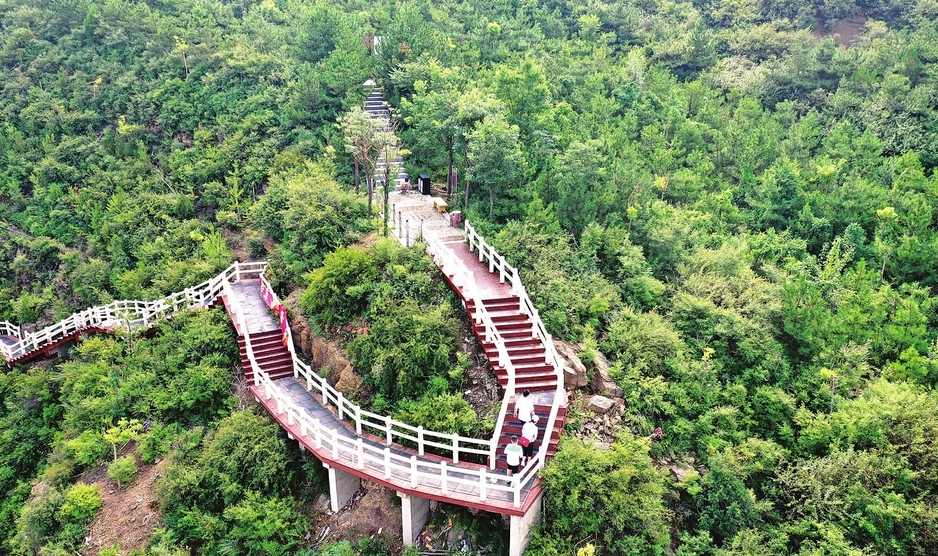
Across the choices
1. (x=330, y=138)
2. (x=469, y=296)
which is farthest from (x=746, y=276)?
(x=330, y=138)

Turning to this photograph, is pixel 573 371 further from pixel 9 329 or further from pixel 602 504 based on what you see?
pixel 9 329

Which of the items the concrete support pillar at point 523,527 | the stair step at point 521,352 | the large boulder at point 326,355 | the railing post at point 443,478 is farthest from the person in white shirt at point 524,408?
the large boulder at point 326,355

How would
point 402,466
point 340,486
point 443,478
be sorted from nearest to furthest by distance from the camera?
point 443,478 < point 402,466 < point 340,486

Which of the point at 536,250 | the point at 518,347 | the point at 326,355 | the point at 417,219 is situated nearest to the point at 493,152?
the point at 417,219

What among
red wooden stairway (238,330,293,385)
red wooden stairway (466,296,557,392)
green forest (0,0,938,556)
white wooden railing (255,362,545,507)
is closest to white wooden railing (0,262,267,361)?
green forest (0,0,938,556)

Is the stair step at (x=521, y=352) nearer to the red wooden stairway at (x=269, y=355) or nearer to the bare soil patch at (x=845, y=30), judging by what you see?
the red wooden stairway at (x=269, y=355)

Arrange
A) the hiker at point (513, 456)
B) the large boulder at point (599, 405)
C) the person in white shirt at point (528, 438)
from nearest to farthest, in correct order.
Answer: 1. the hiker at point (513, 456)
2. the person in white shirt at point (528, 438)
3. the large boulder at point (599, 405)
